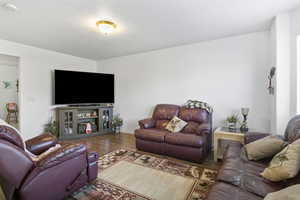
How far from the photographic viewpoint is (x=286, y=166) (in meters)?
1.33

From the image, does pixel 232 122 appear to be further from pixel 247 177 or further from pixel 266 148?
pixel 247 177

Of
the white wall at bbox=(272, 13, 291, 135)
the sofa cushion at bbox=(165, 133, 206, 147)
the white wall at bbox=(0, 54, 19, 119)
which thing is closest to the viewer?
the white wall at bbox=(272, 13, 291, 135)

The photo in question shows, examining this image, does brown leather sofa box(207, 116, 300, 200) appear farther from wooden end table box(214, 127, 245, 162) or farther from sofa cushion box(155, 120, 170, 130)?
sofa cushion box(155, 120, 170, 130)

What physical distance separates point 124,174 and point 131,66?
3159 millimetres

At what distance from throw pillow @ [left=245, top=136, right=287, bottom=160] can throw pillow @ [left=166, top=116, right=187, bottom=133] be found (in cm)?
149

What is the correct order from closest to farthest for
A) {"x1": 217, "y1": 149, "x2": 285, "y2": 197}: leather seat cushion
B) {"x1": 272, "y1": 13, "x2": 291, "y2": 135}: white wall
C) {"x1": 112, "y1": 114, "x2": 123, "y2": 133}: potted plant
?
{"x1": 217, "y1": 149, "x2": 285, "y2": 197}: leather seat cushion → {"x1": 272, "y1": 13, "x2": 291, "y2": 135}: white wall → {"x1": 112, "y1": 114, "x2": 123, "y2": 133}: potted plant

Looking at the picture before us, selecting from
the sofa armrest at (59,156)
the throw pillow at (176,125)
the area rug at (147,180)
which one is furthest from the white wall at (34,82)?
the throw pillow at (176,125)

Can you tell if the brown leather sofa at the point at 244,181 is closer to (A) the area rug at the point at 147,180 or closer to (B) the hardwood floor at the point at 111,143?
(A) the area rug at the point at 147,180

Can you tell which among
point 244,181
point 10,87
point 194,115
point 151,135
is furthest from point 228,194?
point 10,87

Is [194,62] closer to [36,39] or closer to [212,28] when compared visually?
[212,28]

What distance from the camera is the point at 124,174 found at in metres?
2.35

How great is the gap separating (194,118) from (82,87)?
3.20 m

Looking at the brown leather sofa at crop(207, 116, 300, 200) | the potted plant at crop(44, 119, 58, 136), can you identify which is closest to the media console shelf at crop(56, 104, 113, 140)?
the potted plant at crop(44, 119, 58, 136)

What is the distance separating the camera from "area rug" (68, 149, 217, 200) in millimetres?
1868
